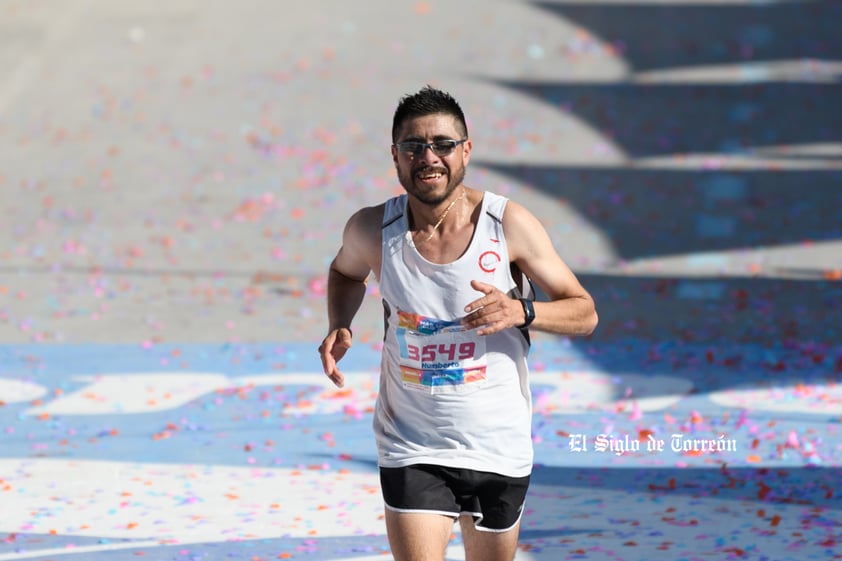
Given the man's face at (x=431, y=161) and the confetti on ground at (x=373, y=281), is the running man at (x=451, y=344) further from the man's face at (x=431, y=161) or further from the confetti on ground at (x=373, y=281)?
the confetti on ground at (x=373, y=281)

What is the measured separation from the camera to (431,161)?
4.34m

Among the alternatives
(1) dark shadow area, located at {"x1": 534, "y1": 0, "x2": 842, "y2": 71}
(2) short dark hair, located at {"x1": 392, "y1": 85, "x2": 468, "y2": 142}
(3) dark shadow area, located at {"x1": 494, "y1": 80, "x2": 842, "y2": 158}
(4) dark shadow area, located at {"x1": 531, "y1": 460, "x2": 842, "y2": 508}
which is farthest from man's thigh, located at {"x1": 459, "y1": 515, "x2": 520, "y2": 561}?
(1) dark shadow area, located at {"x1": 534, "y1": 0, "x2": 842, "y2": 71}

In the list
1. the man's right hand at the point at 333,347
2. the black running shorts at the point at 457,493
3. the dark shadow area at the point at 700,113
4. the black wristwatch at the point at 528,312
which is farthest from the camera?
the dark shadow area at the point at 700,113

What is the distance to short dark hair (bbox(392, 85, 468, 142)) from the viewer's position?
172 inches

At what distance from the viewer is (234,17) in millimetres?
24781

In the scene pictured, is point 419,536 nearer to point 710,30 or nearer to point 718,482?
point 718,482

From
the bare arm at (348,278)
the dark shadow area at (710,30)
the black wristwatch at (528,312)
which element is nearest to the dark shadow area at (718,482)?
the bare arm at (348,278)

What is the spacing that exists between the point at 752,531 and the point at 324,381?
4277 millimetres

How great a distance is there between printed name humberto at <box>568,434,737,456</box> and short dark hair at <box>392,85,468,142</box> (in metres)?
4.30

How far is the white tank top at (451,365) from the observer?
4.39 metres

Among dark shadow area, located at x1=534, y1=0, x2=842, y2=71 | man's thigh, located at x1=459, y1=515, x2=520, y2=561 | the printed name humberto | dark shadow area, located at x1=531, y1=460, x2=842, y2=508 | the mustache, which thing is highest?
dark shadow area, located at x1=534, y1=0, x2=842, y2=71

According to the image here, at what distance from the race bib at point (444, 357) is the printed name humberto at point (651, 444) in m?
4.08

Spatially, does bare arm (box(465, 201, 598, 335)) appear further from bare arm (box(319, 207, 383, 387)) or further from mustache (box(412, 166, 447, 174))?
bare arm (box(319, 207, 383, 387))

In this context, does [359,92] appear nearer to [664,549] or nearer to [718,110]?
[718,110]
